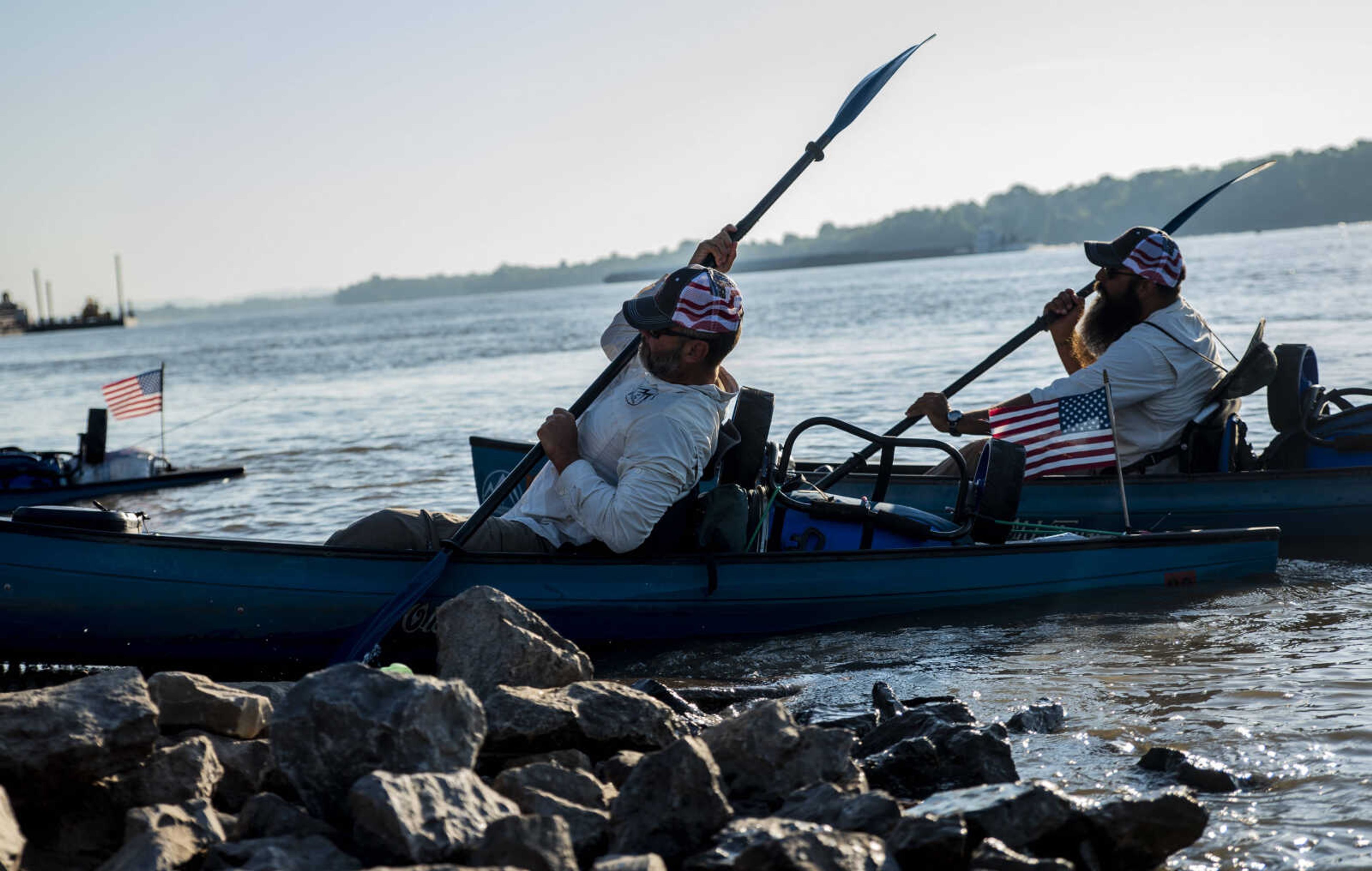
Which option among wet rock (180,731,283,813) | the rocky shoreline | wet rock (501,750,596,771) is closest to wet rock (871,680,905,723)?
the rocky shoreline

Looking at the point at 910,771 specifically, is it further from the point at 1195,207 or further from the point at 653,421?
the point at 1195,207

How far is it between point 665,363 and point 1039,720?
88.6 inches

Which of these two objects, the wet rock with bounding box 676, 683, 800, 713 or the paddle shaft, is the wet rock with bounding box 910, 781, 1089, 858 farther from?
the paddle shaft

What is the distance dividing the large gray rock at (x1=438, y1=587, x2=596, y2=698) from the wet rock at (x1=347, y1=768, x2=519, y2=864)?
1.31m

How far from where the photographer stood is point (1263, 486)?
9.30 m

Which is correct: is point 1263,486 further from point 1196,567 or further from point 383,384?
point 383,384

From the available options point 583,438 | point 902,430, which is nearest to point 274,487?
point 902,430

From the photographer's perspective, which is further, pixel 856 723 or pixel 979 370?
pixel 979 370

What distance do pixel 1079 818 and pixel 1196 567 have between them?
13.9 feet

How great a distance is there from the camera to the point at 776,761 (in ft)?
14.7

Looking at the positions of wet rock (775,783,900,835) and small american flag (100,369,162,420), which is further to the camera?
small american flag (100,369,162,420)

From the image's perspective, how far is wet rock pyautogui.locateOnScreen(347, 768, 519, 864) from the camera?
3.63 meters

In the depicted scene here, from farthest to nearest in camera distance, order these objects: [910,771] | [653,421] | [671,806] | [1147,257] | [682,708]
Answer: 1. [1147,257]
2. [653,421]
3. [682,708]
4. [910,771]
5. [671,806]

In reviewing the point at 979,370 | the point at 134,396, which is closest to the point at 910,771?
the point at 979,370
